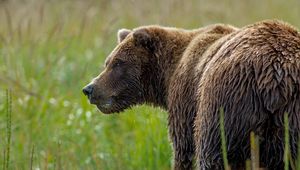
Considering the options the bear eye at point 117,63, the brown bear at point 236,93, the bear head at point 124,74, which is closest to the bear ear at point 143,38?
the bear head at point 124,74

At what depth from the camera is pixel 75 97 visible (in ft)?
30.4

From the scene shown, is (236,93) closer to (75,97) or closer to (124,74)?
(124,74)

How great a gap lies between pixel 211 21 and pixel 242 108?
6.54 metres

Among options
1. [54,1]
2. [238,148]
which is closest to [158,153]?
[238,148]

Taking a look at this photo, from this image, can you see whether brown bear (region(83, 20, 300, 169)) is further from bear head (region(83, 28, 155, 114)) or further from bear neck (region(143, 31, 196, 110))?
bear head (region(83, 28, 155, 114))

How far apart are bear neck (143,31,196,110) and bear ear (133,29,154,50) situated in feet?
0.27

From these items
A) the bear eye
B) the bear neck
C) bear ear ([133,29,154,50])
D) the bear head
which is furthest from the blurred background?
bear ear ([133,29,154,50])

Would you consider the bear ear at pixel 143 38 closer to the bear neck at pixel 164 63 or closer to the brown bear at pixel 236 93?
the bear neck at pixel 164 63

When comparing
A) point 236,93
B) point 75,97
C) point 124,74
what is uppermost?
point 236,93

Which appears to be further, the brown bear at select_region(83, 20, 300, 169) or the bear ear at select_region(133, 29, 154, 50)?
the bear ear at select_region(133, 29, 154, 50)

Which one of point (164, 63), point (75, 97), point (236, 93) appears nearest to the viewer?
point (236, 93)

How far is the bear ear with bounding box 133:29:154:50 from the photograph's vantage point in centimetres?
657

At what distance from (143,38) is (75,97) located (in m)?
2.87

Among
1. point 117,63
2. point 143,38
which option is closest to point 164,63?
point 143,38
